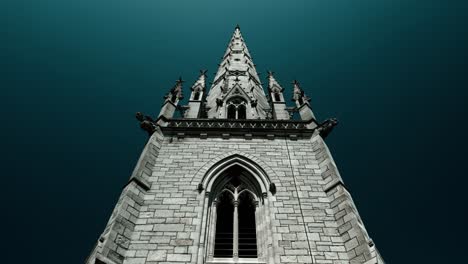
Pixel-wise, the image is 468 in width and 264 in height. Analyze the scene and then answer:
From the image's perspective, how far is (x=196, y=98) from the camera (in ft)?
57.3

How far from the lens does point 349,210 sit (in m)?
7.76

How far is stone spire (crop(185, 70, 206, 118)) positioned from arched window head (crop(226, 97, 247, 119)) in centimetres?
157

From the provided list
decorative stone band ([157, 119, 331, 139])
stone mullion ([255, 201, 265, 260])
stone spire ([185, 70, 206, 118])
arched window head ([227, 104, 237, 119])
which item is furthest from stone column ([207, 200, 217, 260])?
arched window head ([227, 104, 237, 119])

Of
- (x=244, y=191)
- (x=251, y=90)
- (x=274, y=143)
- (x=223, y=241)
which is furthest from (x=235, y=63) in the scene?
(x=223, y=241)

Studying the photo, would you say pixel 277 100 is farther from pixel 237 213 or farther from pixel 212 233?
pixel 212 233

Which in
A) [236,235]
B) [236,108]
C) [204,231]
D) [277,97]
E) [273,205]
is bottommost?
[204,231]

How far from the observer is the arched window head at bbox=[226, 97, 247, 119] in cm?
1697

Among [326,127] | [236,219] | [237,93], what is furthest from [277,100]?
[236,219]

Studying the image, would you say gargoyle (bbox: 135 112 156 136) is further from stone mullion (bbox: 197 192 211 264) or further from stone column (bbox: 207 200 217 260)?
stone column (bbox: 207 200 217 260)

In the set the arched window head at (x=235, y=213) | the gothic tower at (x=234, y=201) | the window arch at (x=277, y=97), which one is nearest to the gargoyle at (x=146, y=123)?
the gothic tower at (x=234, y=201)

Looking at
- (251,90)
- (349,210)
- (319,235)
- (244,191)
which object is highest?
(251,90)

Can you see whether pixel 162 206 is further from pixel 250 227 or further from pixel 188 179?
pixel 250 227

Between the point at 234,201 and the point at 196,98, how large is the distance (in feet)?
30.7

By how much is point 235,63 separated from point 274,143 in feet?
50.3
